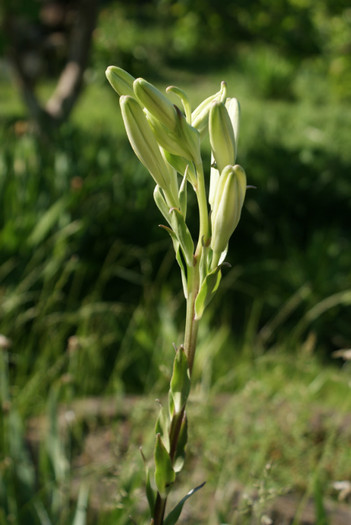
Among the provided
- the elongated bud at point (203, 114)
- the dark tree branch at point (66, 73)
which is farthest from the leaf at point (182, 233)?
the dark tree branch at point (66, 73)

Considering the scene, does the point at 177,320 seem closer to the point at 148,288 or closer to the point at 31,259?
the point at 148,288

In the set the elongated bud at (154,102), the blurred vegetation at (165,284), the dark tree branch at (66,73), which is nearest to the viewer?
the elongated bud at (154,102)

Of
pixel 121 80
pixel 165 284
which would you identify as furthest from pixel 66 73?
pixel 121 80

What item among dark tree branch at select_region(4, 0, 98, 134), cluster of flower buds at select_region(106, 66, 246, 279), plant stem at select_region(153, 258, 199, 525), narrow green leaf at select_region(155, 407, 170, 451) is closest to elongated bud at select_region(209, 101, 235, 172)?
cluster of flower buds at select_region(106, 66, 246, 279)

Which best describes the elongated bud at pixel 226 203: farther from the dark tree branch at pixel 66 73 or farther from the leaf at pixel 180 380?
the dark tree branch at pixel 66 73

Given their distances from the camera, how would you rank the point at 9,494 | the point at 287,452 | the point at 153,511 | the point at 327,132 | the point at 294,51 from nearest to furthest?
the point at 153,511 < the point at 9,494 < the point at 287,452 < the point at 294,51 < the point at 327,132

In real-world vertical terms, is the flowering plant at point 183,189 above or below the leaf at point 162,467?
above

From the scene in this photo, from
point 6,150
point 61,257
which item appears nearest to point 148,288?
point 61,257

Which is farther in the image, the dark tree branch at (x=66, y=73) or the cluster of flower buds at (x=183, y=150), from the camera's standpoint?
the dark tree branch at (x=66, y=73)
